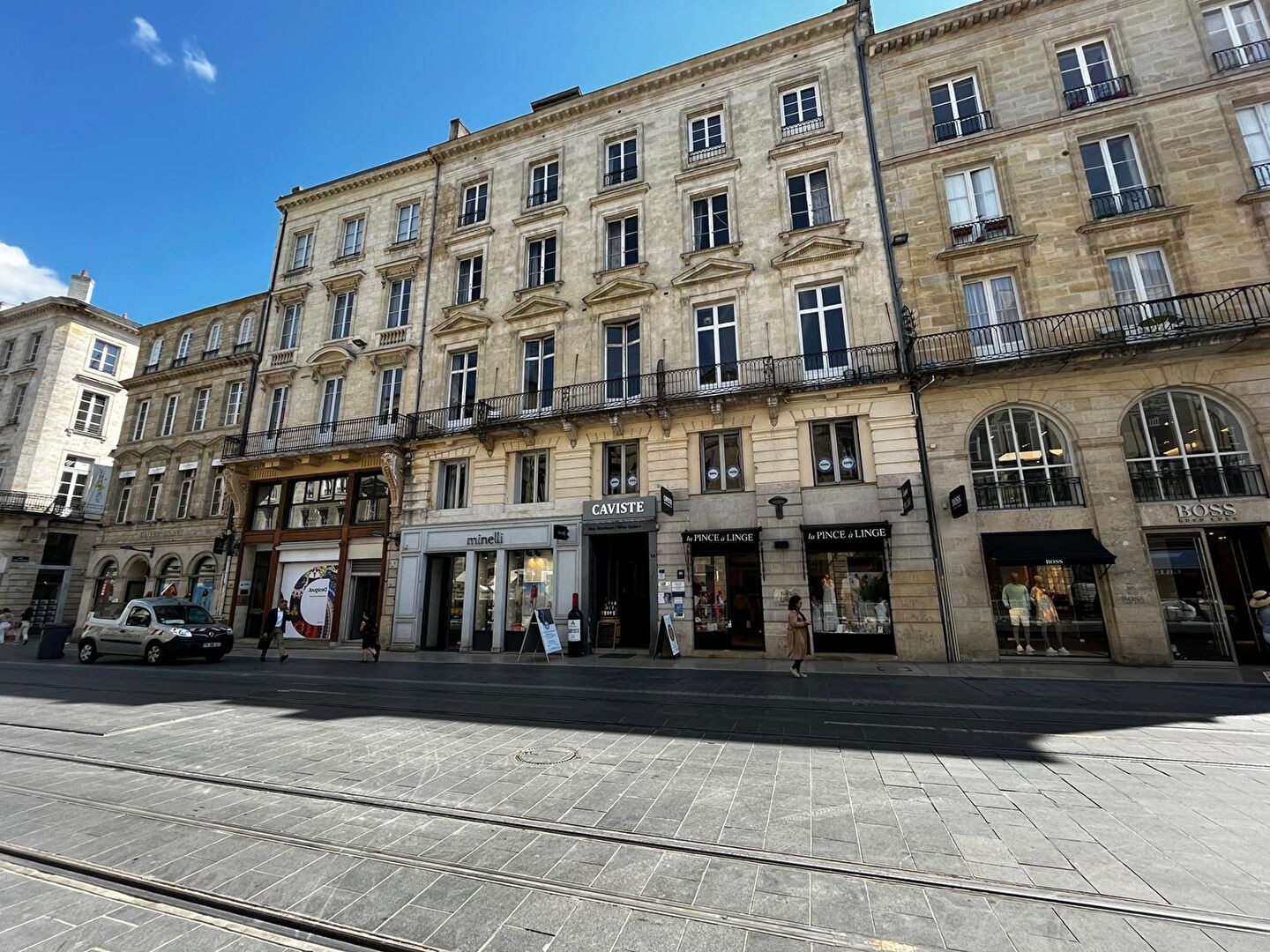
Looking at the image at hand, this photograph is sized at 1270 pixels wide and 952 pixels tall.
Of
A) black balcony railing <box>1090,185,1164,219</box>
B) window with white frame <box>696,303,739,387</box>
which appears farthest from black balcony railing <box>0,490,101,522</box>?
black balcony railing <box>1090,185,1164,219</box>

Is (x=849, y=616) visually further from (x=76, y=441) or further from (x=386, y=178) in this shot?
(x=76, y=441)

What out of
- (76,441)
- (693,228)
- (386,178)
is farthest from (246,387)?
(693,228)

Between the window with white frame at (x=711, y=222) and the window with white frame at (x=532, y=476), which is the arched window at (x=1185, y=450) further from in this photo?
the window with white frame at (x=532, y=476)

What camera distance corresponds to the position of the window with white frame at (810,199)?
17359 millimetres

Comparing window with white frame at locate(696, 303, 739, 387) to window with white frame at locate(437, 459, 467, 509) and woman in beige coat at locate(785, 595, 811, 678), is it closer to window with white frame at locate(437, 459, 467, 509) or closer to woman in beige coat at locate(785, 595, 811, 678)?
woman in beige coat at locate(785, 595, 811, 678)

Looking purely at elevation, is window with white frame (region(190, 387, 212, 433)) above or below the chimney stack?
below

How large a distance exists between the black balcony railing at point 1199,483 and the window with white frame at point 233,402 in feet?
111

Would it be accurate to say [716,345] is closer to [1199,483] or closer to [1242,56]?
[1199,483]

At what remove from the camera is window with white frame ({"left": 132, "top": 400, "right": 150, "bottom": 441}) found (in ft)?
91.6

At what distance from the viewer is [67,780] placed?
545 cm

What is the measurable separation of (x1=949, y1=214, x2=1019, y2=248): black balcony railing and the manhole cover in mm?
17330

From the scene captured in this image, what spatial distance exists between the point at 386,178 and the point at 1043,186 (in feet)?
84.6

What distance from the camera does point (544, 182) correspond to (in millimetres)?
21828

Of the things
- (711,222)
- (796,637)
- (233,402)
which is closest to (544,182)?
(711,222)
